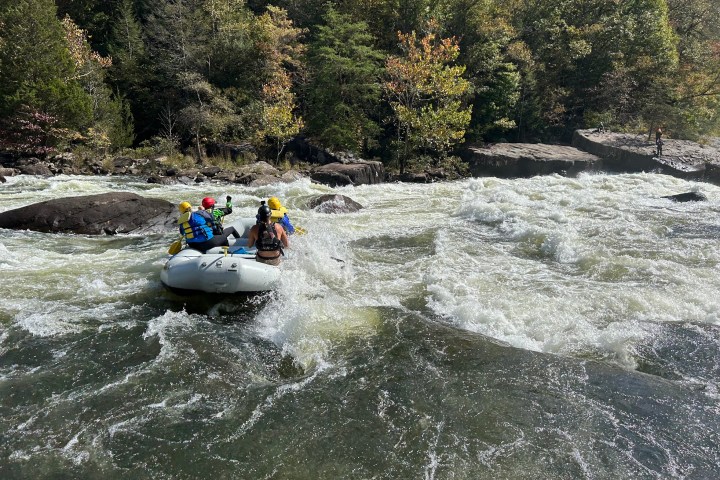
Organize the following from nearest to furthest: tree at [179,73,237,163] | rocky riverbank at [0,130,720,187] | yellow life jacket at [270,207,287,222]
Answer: yellow life jacket at [270,207,287,222] < rocky riverbank at [0,130,720,187] < tree at [179,73,237,163]

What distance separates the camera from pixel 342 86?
2219cm

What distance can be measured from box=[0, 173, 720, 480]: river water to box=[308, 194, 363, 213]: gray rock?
3.42m

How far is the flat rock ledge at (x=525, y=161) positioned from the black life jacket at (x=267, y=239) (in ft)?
55.7

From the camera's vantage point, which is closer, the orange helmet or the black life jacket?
the black life jacket

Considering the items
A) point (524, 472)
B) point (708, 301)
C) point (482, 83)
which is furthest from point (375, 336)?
point (482, 83)

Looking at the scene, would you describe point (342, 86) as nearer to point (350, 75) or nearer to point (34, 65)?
point (350, 75)

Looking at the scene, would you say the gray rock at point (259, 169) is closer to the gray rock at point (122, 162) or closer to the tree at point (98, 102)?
the gray rock at point (122, 162)

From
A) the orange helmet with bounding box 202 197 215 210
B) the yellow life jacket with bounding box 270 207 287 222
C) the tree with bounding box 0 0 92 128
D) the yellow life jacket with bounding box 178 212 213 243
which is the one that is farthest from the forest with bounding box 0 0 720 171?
the yellow life jacket with bounding box 178 212 213 243

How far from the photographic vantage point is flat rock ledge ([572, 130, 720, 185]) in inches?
828

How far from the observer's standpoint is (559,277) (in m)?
8.08

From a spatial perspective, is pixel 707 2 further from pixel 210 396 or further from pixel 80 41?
pixel 210 396

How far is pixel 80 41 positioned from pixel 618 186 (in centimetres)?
2497

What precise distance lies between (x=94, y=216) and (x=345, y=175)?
9859mm

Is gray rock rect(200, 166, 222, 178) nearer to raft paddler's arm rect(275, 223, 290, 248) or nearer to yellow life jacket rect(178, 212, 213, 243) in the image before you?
yellow life jacket rect(178, 212, 213, 243)
